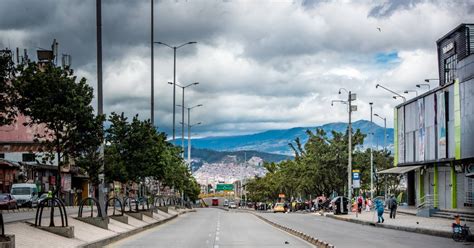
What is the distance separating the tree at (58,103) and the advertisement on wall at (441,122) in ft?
106

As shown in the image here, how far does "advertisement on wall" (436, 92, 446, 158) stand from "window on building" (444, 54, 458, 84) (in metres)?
8.30

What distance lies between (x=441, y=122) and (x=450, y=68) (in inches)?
445

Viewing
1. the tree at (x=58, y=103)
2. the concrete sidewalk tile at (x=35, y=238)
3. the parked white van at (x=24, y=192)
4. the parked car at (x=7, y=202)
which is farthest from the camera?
the parked white van at (x=24, y=192)

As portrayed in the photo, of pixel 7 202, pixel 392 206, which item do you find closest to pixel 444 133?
pixel 392 206

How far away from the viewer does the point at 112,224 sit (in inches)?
1383

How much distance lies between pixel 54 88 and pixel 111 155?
45.5 feet

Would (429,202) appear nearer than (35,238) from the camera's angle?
No

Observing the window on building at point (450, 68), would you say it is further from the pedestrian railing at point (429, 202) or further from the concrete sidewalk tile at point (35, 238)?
the concrete sidewalk tile at point (35, 238)

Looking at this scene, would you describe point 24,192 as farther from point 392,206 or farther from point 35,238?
point 35,238

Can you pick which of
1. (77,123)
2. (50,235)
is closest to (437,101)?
(77,123)

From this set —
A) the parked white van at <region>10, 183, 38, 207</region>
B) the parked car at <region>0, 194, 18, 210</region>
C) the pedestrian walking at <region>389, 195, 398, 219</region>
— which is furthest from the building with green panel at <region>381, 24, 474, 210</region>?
the parked white van at <region>10, 183, 38, 207</region>

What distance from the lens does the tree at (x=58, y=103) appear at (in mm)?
28219

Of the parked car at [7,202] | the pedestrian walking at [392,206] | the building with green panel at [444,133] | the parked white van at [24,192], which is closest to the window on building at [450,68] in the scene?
the building with green panel at [444,133]

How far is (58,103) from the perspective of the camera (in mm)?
28859
